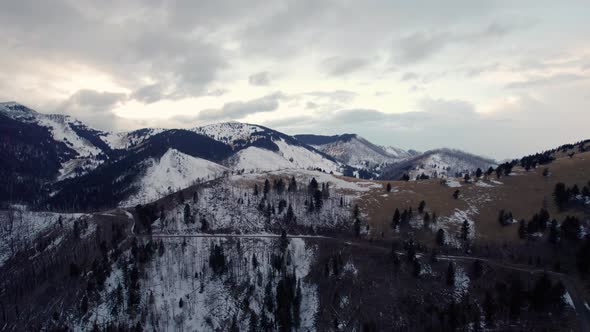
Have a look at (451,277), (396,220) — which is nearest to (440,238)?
(396,220)

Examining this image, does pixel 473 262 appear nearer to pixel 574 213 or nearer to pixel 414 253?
pixel 414 253

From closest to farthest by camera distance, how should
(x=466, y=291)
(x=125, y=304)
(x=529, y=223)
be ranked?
(x=466, y=291) < (x=125, y=304) < (x=529, y=223)

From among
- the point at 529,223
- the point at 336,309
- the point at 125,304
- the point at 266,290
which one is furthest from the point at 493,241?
the point at 125,304

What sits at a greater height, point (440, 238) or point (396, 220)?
point (396, 220)

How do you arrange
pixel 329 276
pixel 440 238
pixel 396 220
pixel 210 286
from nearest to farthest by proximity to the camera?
pixel 329 276 < pixel 210 286 < pixel 440 238 < pixel 396 220

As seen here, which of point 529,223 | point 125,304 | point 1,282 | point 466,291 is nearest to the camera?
point 466,291

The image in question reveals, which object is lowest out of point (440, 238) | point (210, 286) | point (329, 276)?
point (210, 286)

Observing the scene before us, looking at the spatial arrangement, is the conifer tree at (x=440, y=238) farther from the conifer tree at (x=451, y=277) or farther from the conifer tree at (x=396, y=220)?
the conifer tree at (x=451, y=277)

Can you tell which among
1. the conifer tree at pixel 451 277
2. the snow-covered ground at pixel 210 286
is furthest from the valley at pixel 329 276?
the conifer tree at pixel 451 277

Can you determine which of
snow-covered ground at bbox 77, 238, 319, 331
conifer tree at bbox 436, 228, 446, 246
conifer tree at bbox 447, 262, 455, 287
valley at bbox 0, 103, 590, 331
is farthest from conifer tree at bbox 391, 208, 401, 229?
conifer tree at bbox 447, 262, 455, 287

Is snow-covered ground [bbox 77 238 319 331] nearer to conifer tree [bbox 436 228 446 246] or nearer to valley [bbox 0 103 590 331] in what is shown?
valley [bbox 0 103 590 331]

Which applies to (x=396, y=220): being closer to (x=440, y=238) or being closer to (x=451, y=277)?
(x=440, y=238)
